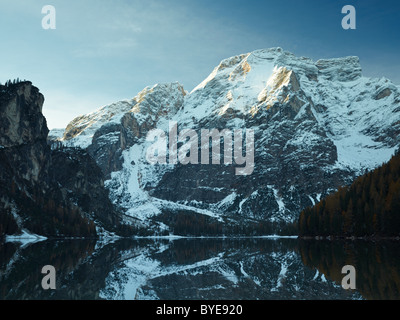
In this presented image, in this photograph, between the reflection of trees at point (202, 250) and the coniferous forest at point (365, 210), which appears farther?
the coniferous forest at point (365, 210)

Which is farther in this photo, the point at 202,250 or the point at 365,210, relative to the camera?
the point at 365,210

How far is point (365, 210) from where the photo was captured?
11500 centimetres

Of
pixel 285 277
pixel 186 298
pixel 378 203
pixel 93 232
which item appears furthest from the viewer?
pixel 93 232

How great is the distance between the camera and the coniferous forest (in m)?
106

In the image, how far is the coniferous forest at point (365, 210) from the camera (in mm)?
106500

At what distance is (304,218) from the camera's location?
156250 millimetres

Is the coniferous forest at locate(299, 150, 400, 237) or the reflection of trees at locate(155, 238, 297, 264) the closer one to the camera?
the reflection of trees at locate(155, 238, 297, 264)

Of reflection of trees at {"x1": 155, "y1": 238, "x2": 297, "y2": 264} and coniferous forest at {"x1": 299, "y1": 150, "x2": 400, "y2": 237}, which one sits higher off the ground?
coniferous forest at {"x1": 299, "y1": 150, "x2": 400, "y2": 237}

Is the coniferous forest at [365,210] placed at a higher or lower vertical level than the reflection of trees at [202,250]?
higher

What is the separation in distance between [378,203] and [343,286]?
294 feet

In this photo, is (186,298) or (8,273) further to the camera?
(8,273)
